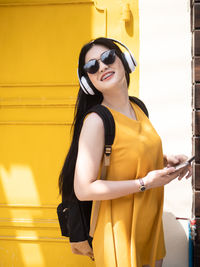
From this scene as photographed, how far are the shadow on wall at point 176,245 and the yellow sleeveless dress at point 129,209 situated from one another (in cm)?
121

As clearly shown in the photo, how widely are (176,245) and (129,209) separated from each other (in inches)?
57.8

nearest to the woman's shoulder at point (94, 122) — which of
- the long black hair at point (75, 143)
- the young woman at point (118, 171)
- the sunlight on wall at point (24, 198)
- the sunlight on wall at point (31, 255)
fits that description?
the young woman at point (118, 171)

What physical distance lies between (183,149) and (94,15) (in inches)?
58.8

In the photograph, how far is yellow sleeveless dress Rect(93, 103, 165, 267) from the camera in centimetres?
167

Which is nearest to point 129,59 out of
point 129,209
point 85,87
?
point 85,87

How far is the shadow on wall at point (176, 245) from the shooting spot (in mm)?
2949

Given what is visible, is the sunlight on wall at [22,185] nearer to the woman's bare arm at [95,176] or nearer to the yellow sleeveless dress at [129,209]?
the yellow sleeveless dress at [129,209]

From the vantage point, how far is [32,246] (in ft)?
10.3

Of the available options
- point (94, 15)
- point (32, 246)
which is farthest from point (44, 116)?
point (32, 246)

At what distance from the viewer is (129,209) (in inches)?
68.4

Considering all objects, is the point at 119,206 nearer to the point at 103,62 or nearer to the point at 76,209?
the point at 76,209

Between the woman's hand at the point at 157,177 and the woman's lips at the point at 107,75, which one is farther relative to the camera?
the woman's lips at the point at 107,75

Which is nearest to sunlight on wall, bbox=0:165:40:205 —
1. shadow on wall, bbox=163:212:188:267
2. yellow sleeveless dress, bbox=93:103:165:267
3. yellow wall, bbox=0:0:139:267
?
yellow wall, bbox=0:0:139:267

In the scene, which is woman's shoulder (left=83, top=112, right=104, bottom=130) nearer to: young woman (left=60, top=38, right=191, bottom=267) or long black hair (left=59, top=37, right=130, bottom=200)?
young woman (left=60, top=38, right=191, bottom=267)
